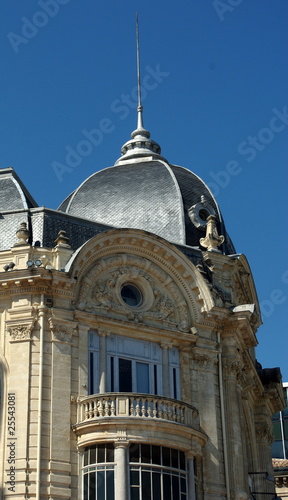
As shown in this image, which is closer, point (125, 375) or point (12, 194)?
point (125, 375)

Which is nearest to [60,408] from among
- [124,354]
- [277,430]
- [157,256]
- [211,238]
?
[124,354]

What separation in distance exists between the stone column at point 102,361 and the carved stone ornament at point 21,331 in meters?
2.55

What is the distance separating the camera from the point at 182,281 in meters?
34.3

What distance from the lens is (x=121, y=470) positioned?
28859 millimetres

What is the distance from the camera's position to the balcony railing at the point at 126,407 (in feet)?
97.4

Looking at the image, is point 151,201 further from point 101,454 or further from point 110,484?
point 110,484

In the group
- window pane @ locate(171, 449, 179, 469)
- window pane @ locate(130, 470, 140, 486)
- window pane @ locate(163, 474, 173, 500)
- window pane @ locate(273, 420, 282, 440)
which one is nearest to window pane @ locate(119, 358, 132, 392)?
window pane @ locate(171, 449, 179, 469)

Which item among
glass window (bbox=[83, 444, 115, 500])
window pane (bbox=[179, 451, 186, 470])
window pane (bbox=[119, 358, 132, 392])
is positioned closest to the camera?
glass window (bbox=[83, 444, 115, 500])

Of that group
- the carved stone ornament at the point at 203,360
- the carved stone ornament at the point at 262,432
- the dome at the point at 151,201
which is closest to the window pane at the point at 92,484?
the carved stone ornament at the point at 203,360

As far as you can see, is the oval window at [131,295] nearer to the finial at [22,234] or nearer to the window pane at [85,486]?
the finial at [22,234]

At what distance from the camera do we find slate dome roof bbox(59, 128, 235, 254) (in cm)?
3747

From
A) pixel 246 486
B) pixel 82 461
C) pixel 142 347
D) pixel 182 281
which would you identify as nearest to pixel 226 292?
pixel 182 281

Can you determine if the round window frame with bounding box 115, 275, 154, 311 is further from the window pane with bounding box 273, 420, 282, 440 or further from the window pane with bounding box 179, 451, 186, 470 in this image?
the window pane with bounding box 273, 420, 282, 440

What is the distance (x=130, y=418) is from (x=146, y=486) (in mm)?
2135
